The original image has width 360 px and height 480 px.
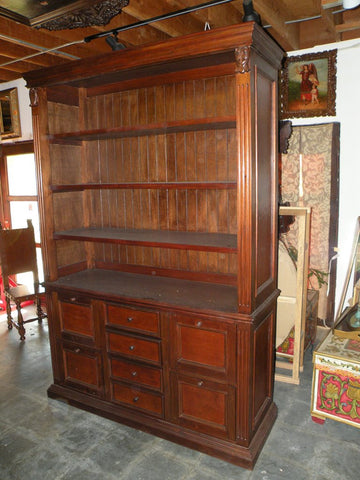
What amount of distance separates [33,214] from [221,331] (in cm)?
385

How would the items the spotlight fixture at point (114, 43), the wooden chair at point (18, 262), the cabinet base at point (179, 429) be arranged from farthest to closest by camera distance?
the wooden chair at point (18, 262) → the spotlight fixture at point (114, 43) → the cabinet base at point (179, 429)

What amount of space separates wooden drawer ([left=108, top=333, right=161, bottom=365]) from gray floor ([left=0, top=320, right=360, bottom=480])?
0.56 metres

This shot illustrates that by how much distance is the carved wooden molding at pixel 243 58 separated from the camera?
6.85ft

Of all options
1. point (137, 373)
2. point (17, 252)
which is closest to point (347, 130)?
point (137, 373)

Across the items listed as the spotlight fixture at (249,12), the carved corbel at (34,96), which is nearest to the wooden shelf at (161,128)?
the carved corbel at (34,96)

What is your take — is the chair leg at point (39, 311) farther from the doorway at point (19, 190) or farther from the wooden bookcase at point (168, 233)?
the wooden bookcase at point (168, 233)

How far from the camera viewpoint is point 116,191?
10.8ft

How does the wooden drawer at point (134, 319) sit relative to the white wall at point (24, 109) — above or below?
below

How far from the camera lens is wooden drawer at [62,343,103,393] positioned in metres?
2.98

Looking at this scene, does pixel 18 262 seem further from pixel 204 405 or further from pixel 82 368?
pixel 204 405

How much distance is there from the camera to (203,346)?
249 centimetres

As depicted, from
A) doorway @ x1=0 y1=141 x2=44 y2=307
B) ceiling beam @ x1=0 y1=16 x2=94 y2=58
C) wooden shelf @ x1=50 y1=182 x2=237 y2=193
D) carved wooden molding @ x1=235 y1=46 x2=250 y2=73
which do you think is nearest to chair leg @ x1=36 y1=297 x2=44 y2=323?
doorway @ x1=0 y1=141 x2=44 y2=307

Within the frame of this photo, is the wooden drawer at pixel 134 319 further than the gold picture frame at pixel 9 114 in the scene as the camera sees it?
No

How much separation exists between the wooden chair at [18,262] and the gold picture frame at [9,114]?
1.37 meters
